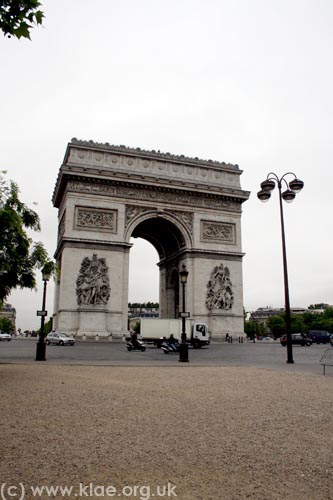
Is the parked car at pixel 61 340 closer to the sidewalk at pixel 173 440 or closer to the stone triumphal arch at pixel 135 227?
the stone triumphal arch at pixel 135 227

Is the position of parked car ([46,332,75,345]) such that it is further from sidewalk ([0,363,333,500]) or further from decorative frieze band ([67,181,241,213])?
sidewalk ([0,363,333,500])

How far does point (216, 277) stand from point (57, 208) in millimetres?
20028

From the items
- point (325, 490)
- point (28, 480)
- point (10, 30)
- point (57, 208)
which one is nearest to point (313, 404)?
point (325, 490)

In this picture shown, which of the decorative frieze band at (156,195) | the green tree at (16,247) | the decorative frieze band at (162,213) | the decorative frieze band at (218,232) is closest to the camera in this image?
the green tree at (16,247)

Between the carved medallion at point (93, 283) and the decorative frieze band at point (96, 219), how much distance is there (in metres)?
2.78

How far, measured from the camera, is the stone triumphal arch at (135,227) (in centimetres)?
3878

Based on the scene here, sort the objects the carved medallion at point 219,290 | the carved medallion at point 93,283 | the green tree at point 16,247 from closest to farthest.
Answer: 1. the green tree at point 16,247
2. the carved medallion at point 93,283
3. the carved medallion at point 219,290

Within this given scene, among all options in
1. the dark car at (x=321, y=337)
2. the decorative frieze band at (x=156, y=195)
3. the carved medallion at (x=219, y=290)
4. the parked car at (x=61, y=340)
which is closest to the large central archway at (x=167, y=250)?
the decorative frieze band at (x=156, y=195)

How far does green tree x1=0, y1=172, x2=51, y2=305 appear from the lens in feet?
38.2

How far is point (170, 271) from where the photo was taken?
4884 cm

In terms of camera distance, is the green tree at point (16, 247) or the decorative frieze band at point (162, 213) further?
the decorative frieze band at point (162, 213)

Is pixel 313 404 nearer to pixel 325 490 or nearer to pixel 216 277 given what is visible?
pixel 325 490

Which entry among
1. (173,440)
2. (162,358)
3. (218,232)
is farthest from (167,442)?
(218,232)

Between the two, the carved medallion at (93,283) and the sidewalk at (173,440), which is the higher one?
the carved medallion at (93,283)
